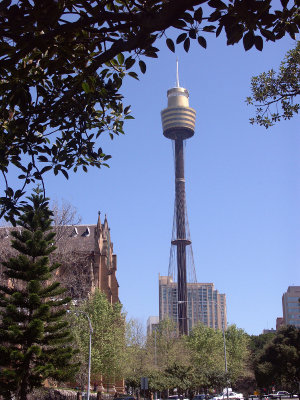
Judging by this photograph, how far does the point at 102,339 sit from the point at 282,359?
15.7m

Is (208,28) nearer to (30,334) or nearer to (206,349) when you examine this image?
(30,334)

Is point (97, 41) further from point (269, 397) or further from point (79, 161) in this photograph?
point (269, 397)

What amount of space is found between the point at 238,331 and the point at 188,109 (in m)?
A: 77.7

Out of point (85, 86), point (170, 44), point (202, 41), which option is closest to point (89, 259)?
point (85, 86)

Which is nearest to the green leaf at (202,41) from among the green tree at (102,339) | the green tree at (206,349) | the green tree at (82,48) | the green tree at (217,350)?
the green tree at (82,48)

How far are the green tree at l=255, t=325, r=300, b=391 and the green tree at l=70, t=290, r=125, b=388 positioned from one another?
12.7 metres

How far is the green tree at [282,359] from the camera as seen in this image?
44469mm

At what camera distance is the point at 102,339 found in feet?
144

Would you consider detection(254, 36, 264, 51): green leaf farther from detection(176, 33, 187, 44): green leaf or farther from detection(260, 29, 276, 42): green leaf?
detection(176, 33, 187, 44): green leaf

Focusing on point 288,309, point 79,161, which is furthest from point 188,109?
point 79,161

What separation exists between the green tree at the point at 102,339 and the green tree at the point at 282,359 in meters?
12.7

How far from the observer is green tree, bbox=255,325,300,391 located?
1751 inches

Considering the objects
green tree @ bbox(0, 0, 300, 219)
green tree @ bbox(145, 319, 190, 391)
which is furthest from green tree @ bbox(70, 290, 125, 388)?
green tree @ bbox(0, 0, 300, 219)

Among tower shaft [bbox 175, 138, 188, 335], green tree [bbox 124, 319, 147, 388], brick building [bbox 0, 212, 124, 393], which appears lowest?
green tree [bbox 124, 319, 147, 388]
